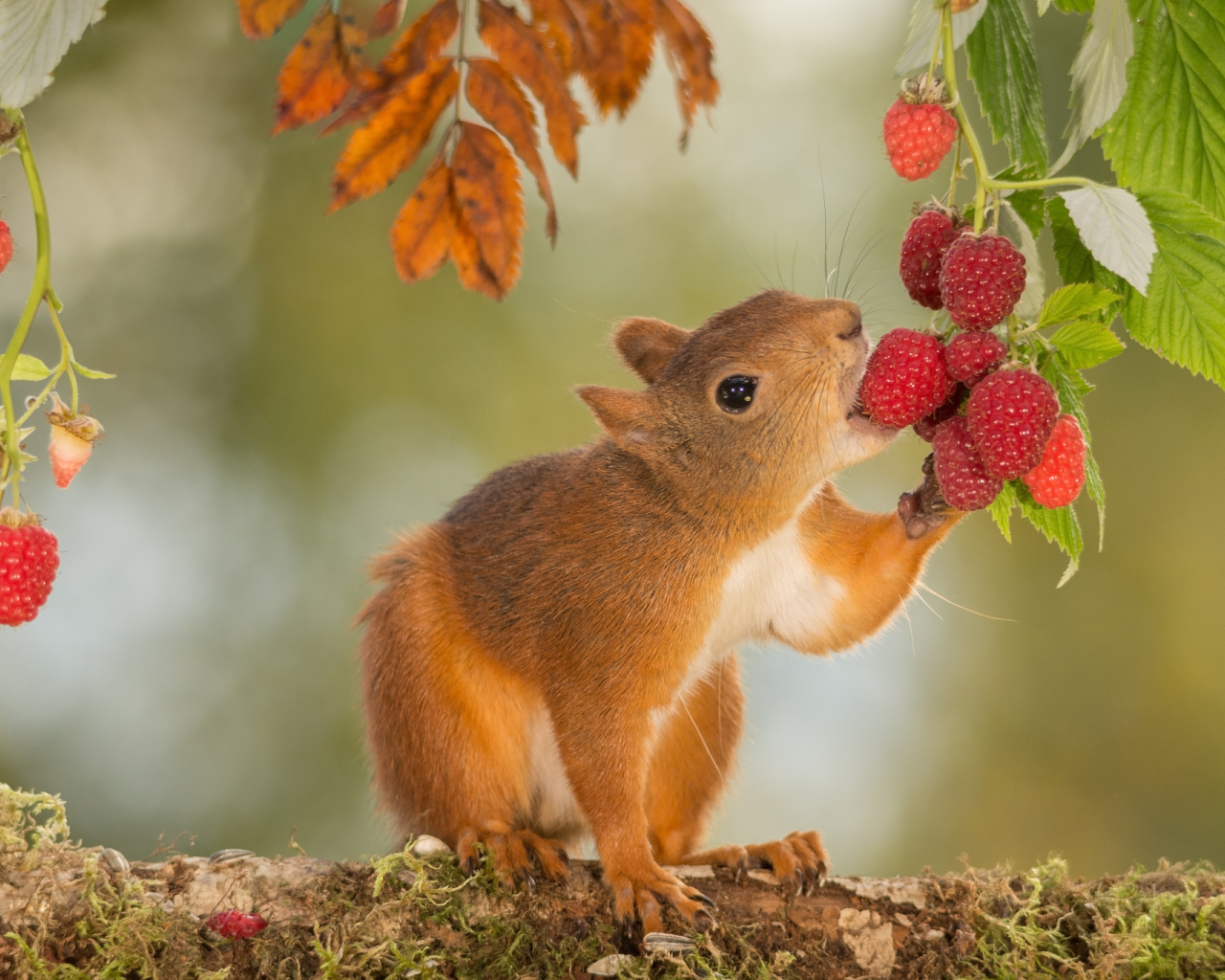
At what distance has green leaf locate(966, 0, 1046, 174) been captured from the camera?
1.45m

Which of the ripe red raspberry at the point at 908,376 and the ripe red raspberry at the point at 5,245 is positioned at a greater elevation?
the ripe red raspberry at the point at 5,245

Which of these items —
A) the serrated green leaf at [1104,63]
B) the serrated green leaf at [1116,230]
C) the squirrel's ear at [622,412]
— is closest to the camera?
the serrated green leaf at [1116,230]

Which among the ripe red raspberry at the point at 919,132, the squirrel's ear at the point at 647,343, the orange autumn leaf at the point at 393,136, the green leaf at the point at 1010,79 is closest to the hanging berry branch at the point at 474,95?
the orange autumn leaf at the point at 393,136

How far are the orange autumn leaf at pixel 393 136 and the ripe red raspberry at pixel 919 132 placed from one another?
0.51 m

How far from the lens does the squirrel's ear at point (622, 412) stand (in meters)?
1.99

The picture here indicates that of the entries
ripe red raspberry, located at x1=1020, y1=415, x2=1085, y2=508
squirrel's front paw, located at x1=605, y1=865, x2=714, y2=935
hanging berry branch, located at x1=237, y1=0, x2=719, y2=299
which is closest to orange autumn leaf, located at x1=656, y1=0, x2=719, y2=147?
hanging berry branch, located at x1=237, y1=0, x2=719, y2=299

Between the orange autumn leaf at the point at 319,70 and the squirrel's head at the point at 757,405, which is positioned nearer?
the orange autumn leaf at the point at 319,70

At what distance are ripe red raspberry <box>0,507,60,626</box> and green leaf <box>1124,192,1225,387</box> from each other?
1321 mm

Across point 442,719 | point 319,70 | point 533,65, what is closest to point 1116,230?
point 533,65

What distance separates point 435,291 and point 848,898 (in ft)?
9.89

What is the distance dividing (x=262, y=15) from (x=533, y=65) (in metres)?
0.31

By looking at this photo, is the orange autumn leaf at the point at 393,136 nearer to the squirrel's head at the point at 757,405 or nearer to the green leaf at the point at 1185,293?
the squirrel's head at the point at 757,405

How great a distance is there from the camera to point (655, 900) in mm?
1758

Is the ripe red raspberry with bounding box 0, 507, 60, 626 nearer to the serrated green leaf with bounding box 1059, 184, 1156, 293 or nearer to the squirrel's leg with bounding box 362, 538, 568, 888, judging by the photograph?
the squirrel's leg with bounding box 362, 538, 568, 888
